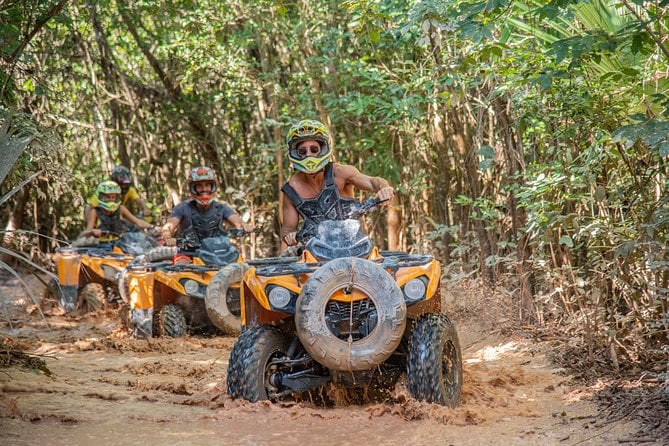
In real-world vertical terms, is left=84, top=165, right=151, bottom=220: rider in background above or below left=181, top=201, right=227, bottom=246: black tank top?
above

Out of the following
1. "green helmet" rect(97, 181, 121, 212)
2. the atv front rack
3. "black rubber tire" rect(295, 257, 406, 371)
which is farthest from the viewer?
"green helmet" rect(97, 181, 121, 212)

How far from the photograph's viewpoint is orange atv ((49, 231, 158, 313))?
490 inches

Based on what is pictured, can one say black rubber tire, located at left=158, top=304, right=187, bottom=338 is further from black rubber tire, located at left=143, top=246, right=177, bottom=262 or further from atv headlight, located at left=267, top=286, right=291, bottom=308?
atv headlight, located at left=267, top=286, right=291, bottom=308

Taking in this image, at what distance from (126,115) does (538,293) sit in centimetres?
1173

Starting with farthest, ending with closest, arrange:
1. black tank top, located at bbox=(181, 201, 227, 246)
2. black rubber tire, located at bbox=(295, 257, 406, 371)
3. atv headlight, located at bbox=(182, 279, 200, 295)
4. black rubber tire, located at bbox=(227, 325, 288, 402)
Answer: black tank top, located at bbox=(181, 201, 227, 246)
atv headlight, located at bbox=(182, 279, 200, 295)
black rubber tire, located at bbox=(227, 325, 288, 402)
black rubber tire, located at bbox=(295, 257, 406, 371)

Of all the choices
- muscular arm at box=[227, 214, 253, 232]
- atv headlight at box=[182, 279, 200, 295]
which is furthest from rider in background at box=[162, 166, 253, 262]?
atv headlight at box=[182, 279, 200, 295]

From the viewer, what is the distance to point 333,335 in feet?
17.5

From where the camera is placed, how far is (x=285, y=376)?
5691mm

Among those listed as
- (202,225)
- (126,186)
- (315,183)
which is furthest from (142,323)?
(126,186)

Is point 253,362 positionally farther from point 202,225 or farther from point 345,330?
point 202,225

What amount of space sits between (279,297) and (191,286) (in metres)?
3.99

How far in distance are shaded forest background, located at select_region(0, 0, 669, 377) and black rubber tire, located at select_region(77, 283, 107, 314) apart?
5.39 feet

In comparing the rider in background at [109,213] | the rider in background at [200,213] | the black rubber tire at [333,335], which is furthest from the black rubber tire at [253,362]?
the rider in background at [109,213]

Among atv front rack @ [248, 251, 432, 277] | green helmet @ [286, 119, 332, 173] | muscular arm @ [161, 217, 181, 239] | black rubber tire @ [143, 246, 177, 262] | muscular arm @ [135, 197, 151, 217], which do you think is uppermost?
muscular arm @ [135, 197, 151, 217]
